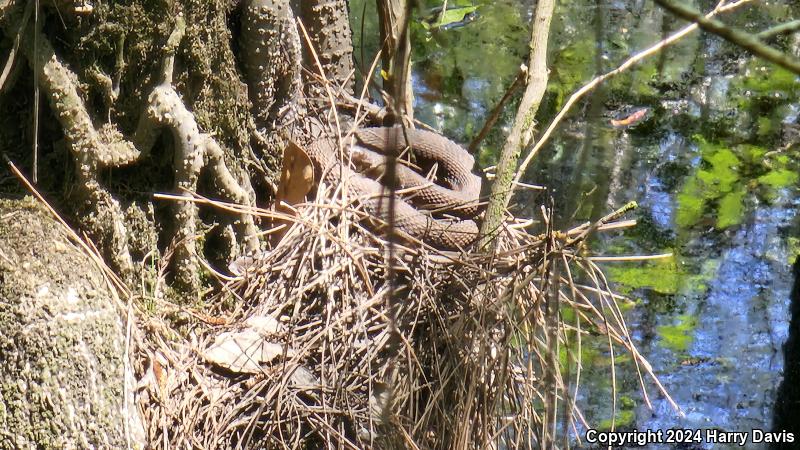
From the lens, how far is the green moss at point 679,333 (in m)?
4.96

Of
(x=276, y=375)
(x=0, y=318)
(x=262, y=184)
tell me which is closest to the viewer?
(x=0, y=318)

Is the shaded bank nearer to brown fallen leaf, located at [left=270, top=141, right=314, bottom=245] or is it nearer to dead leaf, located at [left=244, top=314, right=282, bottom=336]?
brown fallen leaf, located at [left=270, top=141, right=314, bottom=245]

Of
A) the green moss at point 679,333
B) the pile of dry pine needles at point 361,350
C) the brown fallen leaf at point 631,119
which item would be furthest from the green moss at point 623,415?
the pile of dry pine needles at point 361,350

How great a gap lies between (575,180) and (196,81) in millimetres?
3304

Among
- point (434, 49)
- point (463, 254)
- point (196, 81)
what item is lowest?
point (463, 254)

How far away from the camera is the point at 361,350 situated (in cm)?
231

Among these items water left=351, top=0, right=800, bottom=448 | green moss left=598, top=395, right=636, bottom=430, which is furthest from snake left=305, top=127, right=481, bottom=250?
green moss left=598, top=395, right=636, bottom=430

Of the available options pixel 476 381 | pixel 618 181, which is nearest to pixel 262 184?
pixel 476 381

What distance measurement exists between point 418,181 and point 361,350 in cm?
→ 90

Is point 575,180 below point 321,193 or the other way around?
the other way around

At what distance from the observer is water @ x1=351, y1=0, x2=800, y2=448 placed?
4.93 m

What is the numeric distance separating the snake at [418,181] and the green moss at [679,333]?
93.8 inches

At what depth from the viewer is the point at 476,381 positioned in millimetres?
2305

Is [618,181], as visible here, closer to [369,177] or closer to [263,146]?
[369,177]
